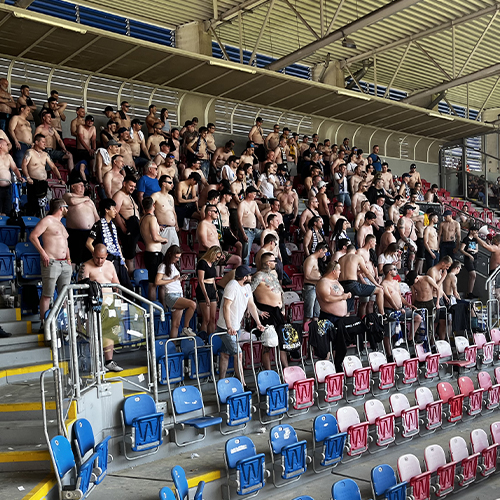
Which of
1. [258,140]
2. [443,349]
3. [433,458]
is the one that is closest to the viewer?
[433,458]

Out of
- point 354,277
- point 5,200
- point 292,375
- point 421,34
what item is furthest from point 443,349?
point 421,34

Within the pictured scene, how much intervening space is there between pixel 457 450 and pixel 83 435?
4632 millimetres

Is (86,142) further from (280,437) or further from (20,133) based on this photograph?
(280,437)

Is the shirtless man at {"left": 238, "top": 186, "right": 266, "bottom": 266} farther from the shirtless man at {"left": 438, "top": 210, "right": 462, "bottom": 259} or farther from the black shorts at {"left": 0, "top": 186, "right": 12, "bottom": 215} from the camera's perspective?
the shirtless man at {"left": 438, "top": 210, "right": 462, "bottom": 259}

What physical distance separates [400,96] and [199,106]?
9.78m

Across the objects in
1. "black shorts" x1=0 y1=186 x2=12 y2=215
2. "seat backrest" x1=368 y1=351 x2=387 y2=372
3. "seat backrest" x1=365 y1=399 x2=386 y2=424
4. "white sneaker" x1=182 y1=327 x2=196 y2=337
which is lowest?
"seat backrest" x1=365 y1=399 x2=386 y2=424

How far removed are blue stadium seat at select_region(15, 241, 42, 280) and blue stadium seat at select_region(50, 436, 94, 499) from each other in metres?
3.69

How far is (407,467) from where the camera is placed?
6.63 metres

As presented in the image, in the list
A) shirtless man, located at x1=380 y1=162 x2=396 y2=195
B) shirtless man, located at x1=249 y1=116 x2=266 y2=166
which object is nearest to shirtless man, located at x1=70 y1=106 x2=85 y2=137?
shirtless man, located at x1=249 y1=116 x2=266 y2=166

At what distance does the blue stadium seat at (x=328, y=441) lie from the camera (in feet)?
22.7

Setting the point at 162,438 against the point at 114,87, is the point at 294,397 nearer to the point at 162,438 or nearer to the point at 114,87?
the point at 162,438

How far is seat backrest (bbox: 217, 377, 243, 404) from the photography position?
22.9 feet

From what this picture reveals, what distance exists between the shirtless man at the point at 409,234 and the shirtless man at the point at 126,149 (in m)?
5.85

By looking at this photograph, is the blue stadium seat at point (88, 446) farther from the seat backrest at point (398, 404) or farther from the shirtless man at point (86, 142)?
the shirtless man at point (86, 142)
